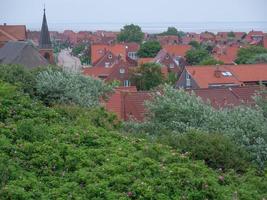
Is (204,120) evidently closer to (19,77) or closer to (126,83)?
(19,77)

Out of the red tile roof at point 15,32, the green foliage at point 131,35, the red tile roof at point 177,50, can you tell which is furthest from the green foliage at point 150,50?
the green foliage at point 131,35

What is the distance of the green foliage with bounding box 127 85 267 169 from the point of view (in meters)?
9.99

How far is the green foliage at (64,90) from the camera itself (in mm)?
12250

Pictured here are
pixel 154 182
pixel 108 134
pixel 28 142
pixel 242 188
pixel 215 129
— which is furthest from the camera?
pixel 215 129

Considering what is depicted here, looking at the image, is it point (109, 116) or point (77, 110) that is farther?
point (109, 116)

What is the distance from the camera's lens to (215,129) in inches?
431

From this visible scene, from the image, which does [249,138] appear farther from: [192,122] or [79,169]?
[79,169]

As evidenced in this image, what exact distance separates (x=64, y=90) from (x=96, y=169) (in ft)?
18.9

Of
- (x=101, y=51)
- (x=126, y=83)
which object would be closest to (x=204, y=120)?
(x=126, y=83)

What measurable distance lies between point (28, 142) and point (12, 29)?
173 ft

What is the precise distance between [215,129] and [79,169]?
15.5ft

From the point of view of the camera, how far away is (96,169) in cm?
688

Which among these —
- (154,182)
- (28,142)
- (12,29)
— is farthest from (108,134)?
(12,29)

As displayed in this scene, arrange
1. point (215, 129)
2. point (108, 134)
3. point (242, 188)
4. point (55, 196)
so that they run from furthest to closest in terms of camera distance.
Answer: point (215, 129), point (108, 134), point (242, 188), point (55, 196)
